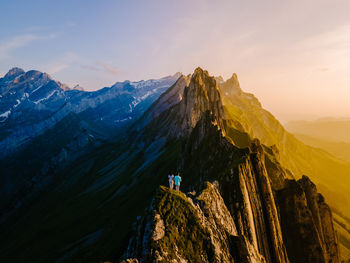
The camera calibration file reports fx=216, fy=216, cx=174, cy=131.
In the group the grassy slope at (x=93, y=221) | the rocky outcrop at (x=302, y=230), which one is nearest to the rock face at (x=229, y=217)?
the rocky outcrop at (x=302, y=230)

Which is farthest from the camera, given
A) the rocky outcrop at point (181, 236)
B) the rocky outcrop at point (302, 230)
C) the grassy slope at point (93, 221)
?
the grassy slope at point (93, 221)

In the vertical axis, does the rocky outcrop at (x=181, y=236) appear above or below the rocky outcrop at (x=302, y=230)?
above

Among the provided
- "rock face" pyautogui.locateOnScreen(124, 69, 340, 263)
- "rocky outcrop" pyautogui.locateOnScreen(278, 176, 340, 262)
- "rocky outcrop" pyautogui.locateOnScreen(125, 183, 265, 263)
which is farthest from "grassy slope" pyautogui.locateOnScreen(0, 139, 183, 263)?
"rocky outcrop" pyautogui.locateOnScreen(125, 183, 265, 263)

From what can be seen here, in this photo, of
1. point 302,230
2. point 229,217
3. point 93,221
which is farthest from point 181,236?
point 93,221

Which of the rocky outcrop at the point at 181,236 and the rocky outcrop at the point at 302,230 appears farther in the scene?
the rocky outcrop at the point at 302,230

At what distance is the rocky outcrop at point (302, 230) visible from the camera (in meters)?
36.9

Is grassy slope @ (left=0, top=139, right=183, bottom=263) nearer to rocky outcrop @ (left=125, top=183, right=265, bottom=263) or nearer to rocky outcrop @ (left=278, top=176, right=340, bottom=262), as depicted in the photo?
rocky outcrop @ (left=278, top=176, right=340, bottom=262)

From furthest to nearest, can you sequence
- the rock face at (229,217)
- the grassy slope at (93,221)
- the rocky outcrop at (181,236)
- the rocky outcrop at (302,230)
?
the grassy slope at (93,221)
the rocky outcrop at (302,230)
the rock face at (229,217)
the rocky outcrop at (181,236)

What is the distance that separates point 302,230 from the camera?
124ft

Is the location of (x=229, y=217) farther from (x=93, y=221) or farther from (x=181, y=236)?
(x=93, y=221)

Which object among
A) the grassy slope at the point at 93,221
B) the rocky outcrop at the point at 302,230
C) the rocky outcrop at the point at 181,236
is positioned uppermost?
the rocky outcrop at the point at 181,236

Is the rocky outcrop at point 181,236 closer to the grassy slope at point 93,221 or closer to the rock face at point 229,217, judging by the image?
the rock face at point 229,217

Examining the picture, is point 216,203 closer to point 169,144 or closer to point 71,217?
point 169,144

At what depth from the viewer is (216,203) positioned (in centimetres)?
2619
